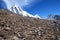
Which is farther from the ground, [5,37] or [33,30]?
[33,30]

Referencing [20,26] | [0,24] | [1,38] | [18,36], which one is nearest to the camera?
[1,38]

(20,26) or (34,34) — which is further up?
(20,26)

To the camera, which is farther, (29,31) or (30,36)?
(29,31)

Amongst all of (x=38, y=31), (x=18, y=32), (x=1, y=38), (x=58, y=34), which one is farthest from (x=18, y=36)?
(x=58, y=34)

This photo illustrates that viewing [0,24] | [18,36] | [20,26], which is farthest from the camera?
[20,26]

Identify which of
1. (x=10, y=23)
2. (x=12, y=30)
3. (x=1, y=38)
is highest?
(x=10, y=23)

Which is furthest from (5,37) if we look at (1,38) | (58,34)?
(58,34)

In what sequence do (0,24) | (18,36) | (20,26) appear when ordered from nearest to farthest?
(18,36), (0,24), (20,26)

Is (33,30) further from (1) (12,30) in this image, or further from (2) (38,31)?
(1) (12,30)

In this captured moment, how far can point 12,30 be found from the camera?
15609mm

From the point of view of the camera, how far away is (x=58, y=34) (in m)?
18.3

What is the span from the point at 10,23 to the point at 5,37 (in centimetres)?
335

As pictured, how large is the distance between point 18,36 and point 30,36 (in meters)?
1.45

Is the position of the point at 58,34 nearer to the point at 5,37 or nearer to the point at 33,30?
the point at 33,30
